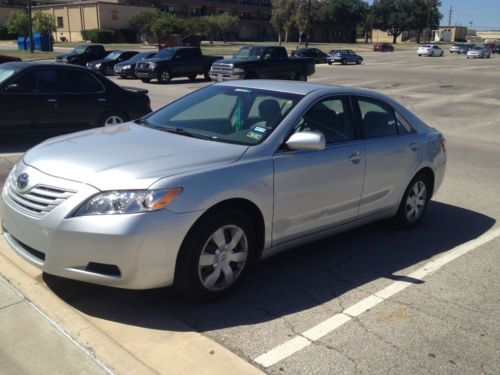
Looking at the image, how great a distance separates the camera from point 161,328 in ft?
11.7

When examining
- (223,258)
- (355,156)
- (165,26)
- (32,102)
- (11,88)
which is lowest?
(223,258)

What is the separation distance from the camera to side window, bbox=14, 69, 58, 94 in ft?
28.4

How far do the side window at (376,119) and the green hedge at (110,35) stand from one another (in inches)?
2616

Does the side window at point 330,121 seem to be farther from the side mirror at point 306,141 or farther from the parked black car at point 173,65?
the parked black car at point 173,65

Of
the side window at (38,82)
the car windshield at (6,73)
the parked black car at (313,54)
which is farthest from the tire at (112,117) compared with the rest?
the parked black car at (313,54)

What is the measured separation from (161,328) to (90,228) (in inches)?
32.8

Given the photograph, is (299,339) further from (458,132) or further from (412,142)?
(458,132)

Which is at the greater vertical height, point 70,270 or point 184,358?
point 70,270

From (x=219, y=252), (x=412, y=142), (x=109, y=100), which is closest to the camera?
(x=219, y=252)

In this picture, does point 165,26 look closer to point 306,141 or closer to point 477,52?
point 477,52

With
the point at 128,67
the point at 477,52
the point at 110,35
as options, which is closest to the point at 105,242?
the point at 128,67

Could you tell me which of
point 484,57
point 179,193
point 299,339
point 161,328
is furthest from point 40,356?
point 484,57

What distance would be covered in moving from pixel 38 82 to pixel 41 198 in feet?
19.5

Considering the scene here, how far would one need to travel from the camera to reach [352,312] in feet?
12.9
